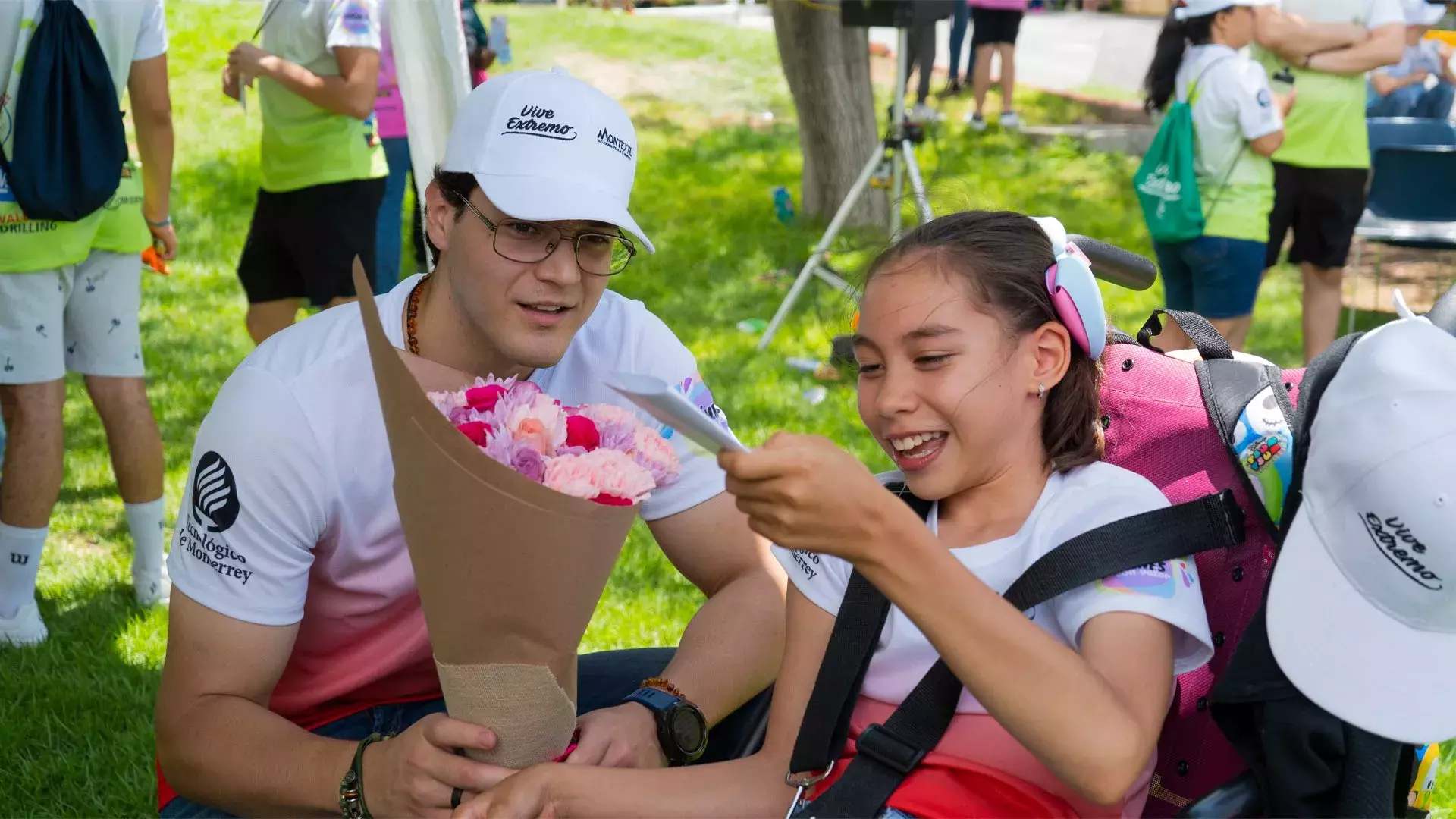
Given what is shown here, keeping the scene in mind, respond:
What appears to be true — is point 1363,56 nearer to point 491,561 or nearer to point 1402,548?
point 1402,548

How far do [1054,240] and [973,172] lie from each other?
28.4 feet

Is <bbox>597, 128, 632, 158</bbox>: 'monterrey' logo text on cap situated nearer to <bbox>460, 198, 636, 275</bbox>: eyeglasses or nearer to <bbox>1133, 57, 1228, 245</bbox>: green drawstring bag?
<bbox>460, 198, 636, 275</bbox>: eyeglasses

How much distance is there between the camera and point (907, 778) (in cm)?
186

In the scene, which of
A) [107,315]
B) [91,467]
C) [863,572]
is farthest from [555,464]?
[91,467]

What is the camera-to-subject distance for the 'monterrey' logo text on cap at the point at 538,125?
222 centimetres

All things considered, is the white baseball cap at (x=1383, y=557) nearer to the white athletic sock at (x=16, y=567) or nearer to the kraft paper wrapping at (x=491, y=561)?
the kraft paper wrapping at (x=491, y=561)

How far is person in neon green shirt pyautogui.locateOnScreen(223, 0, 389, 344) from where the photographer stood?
17.5ft

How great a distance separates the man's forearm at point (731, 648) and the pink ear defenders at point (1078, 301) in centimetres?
76

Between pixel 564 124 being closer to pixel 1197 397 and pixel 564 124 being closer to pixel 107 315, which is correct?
pixel 1197 397

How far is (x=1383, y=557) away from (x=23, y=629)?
3658 mm

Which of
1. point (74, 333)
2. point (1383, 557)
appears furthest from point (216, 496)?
point (74, 333)

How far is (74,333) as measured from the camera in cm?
420

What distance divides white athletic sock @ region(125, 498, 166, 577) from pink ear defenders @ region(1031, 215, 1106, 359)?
10.5 ft

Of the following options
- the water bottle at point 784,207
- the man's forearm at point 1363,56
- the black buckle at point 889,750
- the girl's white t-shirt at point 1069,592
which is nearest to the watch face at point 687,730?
the girl's white t-shirt at point 1069,592
